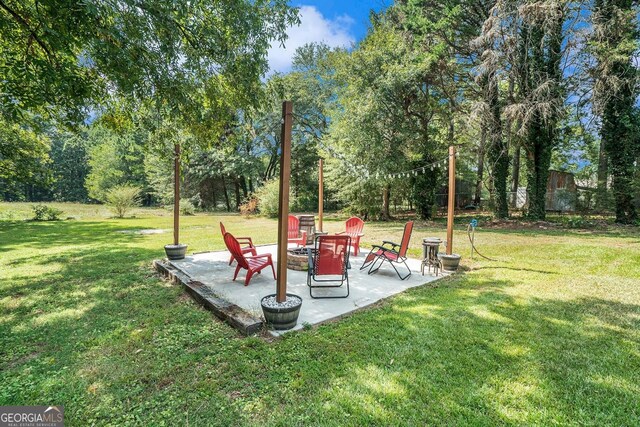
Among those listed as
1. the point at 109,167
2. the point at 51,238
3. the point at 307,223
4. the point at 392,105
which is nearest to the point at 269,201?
the point at 392,105

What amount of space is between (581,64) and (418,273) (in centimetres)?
1140

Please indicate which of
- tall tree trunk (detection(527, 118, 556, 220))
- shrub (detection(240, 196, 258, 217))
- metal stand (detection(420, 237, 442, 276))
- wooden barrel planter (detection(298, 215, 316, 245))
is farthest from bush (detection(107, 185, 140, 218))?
tall tree trunk (detection(527, 118, 556, 220))

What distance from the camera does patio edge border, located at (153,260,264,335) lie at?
129 inches

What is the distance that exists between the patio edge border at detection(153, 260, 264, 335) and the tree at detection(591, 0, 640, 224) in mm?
13909

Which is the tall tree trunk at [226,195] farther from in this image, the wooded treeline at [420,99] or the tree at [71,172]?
the tree at [71,172]

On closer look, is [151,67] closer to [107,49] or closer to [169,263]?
[107,49]

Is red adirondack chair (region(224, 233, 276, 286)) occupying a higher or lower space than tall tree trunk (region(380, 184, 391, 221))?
lower

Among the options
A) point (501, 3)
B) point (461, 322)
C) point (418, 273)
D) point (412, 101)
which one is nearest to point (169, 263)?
point (418, 273)

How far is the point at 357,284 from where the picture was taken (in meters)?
4.99

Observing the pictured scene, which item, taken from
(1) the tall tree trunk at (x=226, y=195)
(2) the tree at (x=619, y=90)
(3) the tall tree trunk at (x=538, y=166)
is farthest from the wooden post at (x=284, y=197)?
(1) the tall tree trunk at (x=226, y=195)

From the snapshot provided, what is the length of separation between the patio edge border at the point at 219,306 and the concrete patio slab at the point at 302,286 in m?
0.08

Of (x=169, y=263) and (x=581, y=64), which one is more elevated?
(x=581, y=64)

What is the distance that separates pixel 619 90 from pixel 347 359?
46.5 feet

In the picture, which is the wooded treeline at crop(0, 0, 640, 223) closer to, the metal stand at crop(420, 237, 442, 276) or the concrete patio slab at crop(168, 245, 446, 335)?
the metal stand at crop(420, 237, 442, 276)
